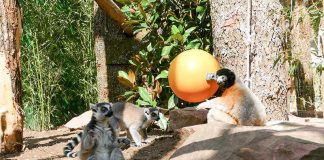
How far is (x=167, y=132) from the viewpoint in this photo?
5723mm

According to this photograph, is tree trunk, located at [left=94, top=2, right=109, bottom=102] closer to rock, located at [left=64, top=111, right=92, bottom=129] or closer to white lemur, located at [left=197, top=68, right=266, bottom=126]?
rock, located at [left=64, top=111, right=92, bottom=129]

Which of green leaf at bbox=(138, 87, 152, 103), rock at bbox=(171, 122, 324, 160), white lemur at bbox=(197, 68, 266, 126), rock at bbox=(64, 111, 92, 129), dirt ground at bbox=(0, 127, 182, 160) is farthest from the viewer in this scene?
rock at bbox=(64, 111, 92, 129)

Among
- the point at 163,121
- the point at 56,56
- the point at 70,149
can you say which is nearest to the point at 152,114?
the point at 163,121

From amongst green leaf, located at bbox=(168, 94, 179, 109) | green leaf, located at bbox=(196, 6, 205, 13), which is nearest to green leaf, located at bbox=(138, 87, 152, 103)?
green leaf, located at bbox=(168, 94, 179, 109)

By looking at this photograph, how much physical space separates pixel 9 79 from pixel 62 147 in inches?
36.5

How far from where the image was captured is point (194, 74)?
4.21 metres

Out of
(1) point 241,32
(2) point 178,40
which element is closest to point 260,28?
(1) point 241,32

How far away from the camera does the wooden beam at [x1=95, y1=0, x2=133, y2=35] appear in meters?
5.81

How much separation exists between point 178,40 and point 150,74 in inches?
26.7

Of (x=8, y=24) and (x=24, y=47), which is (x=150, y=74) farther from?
(x=24, y=47)

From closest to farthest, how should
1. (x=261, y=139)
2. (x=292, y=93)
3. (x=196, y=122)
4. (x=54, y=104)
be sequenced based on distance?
(x=261, y=139)
(x=196, y=122)
(x=292, y=93)
(x=54, y=104)

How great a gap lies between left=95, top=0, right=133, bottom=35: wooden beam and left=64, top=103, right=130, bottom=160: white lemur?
225 cm

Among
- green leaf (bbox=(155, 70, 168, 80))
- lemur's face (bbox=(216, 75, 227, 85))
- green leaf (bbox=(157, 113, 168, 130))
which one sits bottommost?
green leaf (bbox=(157, 113, 168, 130))

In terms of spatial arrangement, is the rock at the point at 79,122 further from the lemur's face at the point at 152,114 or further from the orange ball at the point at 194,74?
the orange ball at the point at 194,74
